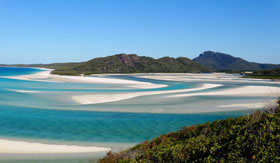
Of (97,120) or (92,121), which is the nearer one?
(92,121)

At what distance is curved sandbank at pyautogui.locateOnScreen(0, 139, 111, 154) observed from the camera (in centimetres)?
1247

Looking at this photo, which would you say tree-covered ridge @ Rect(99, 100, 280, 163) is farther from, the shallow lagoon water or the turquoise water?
the turquoise water

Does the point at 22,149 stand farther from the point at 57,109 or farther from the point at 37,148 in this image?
the point at 57,109

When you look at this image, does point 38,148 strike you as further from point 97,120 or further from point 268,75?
point 268,75

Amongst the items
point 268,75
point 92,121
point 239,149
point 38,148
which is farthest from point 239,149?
point 268,75

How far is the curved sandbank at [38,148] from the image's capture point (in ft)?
40.9

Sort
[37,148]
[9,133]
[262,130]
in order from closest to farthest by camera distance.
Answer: [262,130]
[37,148]
[9,133]

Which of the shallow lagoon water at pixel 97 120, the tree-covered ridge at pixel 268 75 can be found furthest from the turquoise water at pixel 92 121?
the tree-covered ridge at pixel 268 75

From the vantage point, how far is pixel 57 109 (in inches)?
941

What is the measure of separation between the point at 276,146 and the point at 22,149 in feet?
41.7

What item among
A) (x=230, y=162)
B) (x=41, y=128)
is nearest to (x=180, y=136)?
(x=230, y=162)

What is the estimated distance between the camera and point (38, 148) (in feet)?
42.4

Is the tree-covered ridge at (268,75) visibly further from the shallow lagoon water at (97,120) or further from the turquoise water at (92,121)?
the turquoise water at (92,121)

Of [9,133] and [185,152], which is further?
[9,133]
